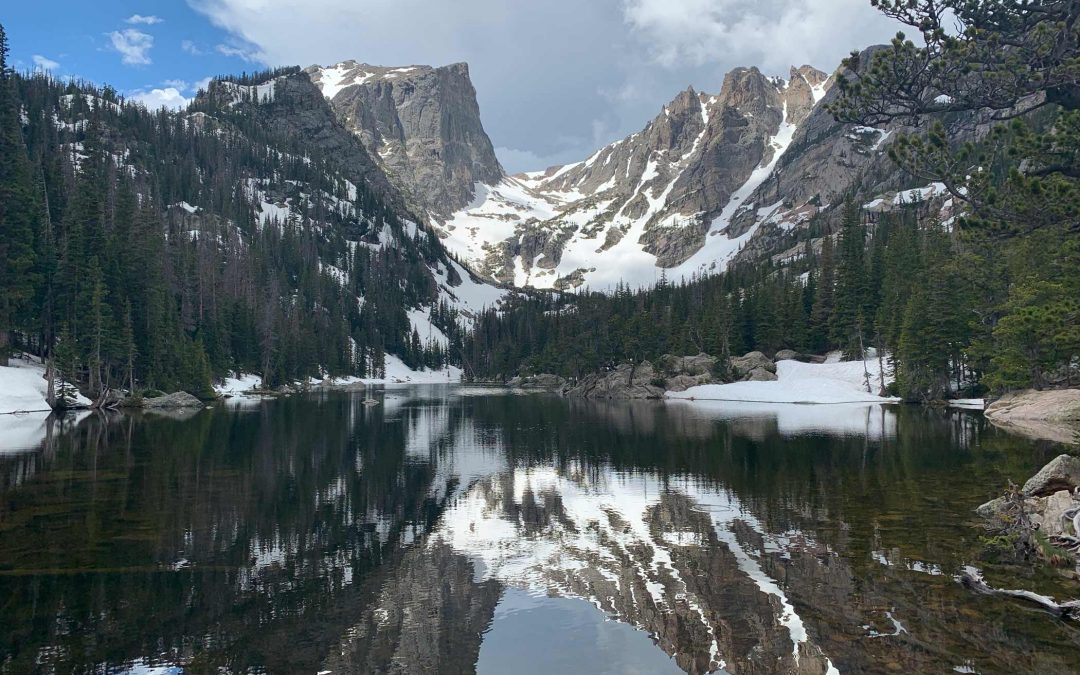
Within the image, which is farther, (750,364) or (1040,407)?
(750,364)

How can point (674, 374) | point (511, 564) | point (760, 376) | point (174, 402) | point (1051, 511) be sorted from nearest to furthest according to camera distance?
point (1051, 511)
point (511, 564)
point (174, 402)
point (760, 376)
point (674, 374)

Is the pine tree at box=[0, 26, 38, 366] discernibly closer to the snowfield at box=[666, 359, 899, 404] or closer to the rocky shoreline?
the rocky shoreline

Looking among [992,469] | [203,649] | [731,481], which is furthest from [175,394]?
[992,469]

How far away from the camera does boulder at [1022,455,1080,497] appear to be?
1855 cm

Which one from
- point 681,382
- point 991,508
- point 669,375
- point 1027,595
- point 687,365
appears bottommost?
point 1027,595

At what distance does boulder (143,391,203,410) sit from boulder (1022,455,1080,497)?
239 ft

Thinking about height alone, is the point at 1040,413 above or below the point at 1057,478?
above

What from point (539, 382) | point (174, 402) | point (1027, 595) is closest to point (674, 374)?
point (539, 382)

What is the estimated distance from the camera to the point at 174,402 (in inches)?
2783

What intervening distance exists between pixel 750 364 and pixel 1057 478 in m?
81.7

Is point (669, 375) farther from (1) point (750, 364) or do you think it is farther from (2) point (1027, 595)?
(2) point (1027, 595)

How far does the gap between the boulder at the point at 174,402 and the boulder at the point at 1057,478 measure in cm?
7294

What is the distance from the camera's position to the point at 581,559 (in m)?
17.5

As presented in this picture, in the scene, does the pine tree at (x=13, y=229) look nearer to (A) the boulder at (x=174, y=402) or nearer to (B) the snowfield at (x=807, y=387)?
(A) the boulder at (x=174, y=402)
